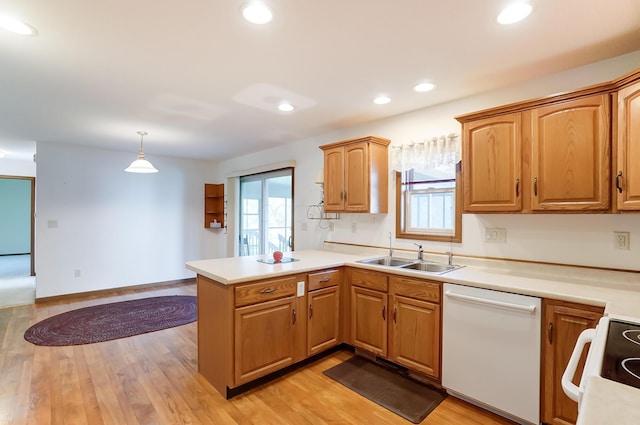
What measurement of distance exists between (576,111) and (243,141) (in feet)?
12.4

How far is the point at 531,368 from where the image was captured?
193cm

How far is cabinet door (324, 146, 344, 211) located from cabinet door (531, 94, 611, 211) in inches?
69.7

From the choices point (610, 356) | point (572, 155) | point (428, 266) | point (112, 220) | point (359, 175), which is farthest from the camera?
point (112, 220)

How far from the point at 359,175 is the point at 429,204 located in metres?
0.75

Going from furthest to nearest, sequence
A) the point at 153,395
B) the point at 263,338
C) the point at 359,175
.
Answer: the point at 359,175 < the point at 263,338 < the point at 153,395

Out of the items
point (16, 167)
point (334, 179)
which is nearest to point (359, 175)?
point (334, 179)

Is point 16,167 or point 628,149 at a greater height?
point 16,167

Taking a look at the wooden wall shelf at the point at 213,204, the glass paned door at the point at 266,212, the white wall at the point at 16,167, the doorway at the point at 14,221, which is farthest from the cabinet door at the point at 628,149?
the doorway at the point at 14,221

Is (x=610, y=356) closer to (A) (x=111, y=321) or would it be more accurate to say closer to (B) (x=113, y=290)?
(A) (x=111, y=321)

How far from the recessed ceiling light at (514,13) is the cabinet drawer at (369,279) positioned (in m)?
1.90

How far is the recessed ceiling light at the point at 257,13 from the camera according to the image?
1.59 metres

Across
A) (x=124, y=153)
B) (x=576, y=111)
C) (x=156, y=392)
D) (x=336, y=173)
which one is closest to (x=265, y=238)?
(x=336, y=173)

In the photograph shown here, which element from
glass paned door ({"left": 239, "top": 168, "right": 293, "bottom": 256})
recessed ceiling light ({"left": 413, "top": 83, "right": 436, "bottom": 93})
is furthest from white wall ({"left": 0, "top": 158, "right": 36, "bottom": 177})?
recessed ceiling light ({"left": 413, "top": 83, "right": 436, "bottom": 93})

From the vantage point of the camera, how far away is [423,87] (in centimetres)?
261
